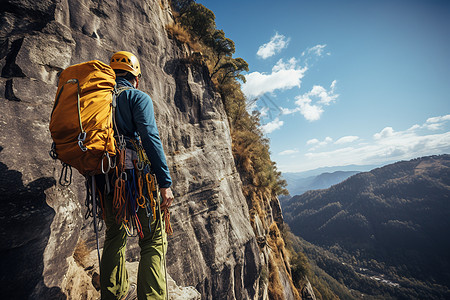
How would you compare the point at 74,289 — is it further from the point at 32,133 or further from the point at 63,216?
the point at 32,133

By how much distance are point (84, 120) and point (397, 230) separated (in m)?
221

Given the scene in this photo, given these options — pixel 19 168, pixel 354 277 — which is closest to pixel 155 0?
pixel 19 168

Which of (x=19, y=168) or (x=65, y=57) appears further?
(x=65, y=57)

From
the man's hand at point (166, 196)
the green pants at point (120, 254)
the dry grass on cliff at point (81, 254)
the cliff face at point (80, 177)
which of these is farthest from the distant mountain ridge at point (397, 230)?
the man's hand at point (166, 196)

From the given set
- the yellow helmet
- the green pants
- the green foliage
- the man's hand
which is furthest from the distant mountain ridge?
the yellow helmet

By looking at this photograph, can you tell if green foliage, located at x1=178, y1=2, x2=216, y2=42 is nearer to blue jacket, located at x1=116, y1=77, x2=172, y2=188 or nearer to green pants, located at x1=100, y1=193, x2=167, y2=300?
blue jacket, located at x1=116, y1=77, x2=172, y2=188

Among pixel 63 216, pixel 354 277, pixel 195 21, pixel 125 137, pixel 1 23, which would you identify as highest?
pixel 195 21

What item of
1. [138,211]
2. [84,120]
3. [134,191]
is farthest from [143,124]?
[138,211]

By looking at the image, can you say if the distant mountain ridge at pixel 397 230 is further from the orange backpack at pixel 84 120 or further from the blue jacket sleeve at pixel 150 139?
the orange backpack at pixel 84 120

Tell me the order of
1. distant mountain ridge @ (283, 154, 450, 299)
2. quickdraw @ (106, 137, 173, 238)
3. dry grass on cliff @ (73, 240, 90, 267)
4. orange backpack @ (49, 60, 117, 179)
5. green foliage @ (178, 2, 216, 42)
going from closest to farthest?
orange backpack @ (49, 60, 117, 179) < quickdraw @ (106, 137, 173, 238) < dry grass on cliff @ (73, 240, 90, 267) < green foliage @ (178, 2, 216, 42) < distant mountain ridge @ (283, 154, 450, 299)

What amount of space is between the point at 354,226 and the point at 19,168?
21981cm

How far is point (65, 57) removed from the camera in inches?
172

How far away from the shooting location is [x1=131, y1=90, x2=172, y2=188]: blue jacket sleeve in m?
2.31

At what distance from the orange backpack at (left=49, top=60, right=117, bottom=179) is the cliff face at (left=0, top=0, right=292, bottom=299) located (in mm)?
1094
